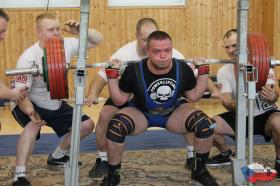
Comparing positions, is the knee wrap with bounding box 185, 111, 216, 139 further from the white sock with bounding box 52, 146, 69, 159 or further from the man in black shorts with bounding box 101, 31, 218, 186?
the white sock with bounding box 52, 146, 69, 159

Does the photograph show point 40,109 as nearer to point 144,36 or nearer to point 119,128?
point 119,128

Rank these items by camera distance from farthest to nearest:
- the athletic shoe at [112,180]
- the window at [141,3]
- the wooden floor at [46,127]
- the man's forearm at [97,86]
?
the window at [141,3] < the wooden floor at [46,127] < the man's forearm at [97,86] < the athletic shoe at [112,180]

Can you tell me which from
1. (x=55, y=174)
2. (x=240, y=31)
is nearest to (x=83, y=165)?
(x=55, y=174)

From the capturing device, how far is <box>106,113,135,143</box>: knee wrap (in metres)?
2.76

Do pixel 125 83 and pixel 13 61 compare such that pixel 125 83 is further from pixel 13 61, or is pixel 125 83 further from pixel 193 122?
pixel 13 61

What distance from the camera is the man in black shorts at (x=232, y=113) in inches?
121

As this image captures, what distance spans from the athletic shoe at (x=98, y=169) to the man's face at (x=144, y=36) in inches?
34.1

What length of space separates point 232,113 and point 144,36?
87 cm

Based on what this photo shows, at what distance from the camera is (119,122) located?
2791 millimetres

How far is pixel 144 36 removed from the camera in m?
3.25

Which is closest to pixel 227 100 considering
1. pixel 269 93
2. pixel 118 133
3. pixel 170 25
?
pixel 269 93

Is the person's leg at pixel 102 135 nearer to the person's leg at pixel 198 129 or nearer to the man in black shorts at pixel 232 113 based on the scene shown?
the person's leg at pixel 198 129

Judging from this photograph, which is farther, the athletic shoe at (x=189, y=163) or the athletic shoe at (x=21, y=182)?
the athletic shoe at (x=189, y=163)

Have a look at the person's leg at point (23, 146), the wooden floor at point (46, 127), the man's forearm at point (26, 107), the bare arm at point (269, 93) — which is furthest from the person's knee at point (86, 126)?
the wooden floor at point (46, 127)
